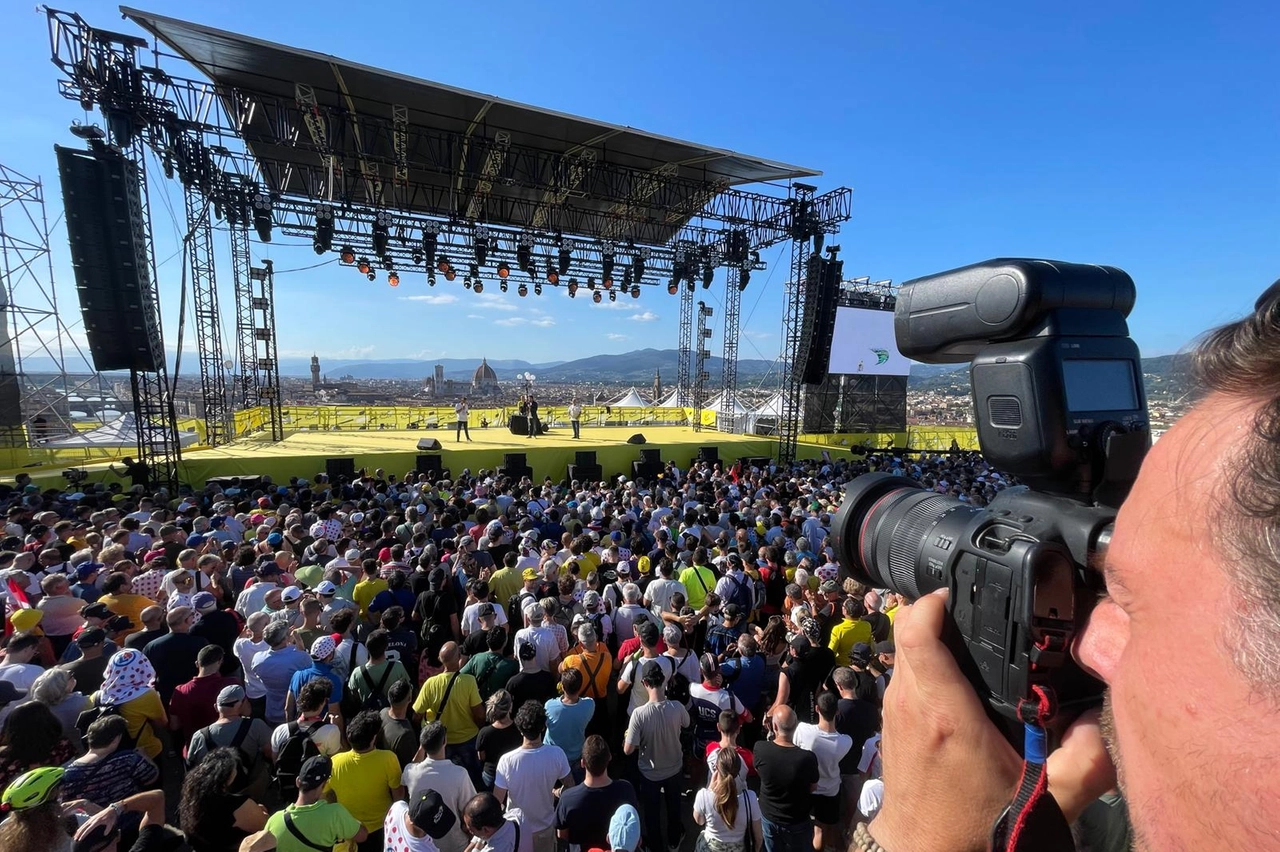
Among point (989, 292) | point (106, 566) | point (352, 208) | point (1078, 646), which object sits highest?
point (352, 208)

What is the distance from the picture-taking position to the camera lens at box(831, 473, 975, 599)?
4.10ft

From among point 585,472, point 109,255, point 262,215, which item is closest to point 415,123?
point 262,215

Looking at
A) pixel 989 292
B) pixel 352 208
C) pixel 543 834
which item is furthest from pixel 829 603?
pixel 352 208

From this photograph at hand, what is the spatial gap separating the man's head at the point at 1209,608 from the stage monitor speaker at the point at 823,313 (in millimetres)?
14144

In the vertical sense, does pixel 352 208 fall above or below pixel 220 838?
above

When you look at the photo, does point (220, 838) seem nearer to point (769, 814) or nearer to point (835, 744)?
point (769, 814)

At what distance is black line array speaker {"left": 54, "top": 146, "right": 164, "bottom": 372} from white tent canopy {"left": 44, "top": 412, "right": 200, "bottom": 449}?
431 cm

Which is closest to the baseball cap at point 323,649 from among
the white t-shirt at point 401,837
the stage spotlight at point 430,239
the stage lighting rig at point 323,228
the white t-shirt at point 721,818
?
the white t-shirt at point 401,837

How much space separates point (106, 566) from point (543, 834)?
5114mm

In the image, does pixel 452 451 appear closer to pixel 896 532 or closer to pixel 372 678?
pixel 372 678

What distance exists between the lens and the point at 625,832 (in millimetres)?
2414

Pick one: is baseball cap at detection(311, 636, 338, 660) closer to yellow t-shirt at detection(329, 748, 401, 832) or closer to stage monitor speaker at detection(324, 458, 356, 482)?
yellow t-shirt at detection(329, 748, 401, 832)

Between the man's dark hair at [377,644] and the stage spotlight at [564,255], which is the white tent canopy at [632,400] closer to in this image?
the stage spotlight at [564,255]

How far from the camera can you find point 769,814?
293 cm
